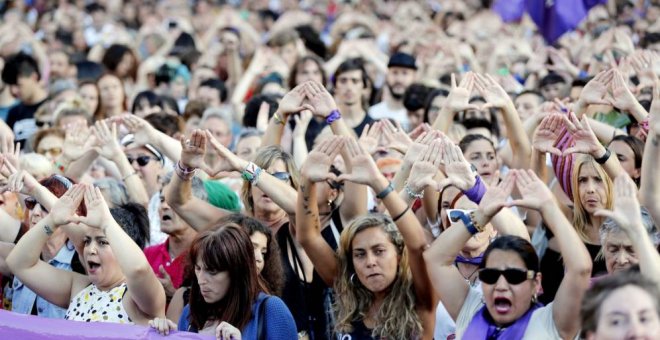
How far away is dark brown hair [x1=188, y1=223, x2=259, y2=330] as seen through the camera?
17.5 feet

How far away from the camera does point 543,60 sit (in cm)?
1077

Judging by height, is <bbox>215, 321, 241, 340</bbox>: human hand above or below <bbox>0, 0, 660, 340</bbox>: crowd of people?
below

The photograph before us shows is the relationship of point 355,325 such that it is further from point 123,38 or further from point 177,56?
point 123,38

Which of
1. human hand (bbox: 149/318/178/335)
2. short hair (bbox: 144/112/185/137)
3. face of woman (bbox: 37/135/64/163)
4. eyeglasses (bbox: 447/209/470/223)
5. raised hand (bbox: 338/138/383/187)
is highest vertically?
short hair (bbox: 144/112/185/137)

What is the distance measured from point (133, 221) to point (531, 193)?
2307mm

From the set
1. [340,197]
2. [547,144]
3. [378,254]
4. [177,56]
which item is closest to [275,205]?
[340,197]

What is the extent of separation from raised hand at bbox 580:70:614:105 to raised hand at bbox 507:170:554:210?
201 centimetres

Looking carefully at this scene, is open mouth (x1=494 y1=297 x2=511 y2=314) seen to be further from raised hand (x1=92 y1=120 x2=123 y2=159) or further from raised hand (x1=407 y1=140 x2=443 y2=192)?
raised hand (x1=92 y1=120 x2=123 y2=159)

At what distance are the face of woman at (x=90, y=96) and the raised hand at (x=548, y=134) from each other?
5377mm

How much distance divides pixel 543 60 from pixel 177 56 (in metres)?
4.68

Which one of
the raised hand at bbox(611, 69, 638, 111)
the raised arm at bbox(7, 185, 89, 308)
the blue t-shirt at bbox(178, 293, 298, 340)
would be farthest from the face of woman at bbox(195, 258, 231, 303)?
the raised hand at bbox(611, 69, 638, 111)

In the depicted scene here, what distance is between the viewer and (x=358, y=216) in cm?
603

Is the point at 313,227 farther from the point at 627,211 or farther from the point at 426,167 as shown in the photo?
the point at 627,211

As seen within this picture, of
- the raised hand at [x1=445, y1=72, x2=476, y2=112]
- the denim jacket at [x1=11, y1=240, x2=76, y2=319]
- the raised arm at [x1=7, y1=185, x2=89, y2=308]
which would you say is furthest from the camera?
the raised hand at [x1=445, y1=72, x2=476, y2=112]
